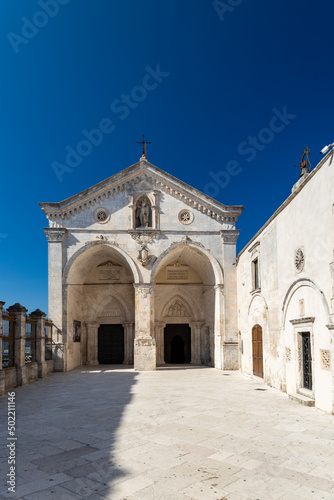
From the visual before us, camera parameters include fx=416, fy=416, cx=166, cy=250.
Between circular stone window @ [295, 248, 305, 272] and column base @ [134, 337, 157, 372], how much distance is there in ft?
37.4

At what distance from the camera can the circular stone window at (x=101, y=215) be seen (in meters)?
22.5

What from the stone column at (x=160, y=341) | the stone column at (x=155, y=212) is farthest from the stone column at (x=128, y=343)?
the stone column at (x=155, y=212)

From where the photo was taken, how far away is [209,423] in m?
8.90

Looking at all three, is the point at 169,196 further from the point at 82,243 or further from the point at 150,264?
the point at 82,243

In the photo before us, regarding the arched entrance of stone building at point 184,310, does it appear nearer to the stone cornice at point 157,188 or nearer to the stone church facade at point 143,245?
the stone church facade at point 143,245

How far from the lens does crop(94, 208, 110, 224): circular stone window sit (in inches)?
887

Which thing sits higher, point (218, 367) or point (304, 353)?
point (304, 353)

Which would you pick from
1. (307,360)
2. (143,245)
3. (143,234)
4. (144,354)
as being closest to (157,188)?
(143,234)

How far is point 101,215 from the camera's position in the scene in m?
22.6

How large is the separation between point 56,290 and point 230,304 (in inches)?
→ 362

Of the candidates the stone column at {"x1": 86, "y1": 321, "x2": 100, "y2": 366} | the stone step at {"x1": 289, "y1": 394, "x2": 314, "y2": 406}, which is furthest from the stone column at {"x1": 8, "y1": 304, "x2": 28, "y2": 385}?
the stone step at {"x1": 289, "y1": 394, "x2": 314, "y2": 406}

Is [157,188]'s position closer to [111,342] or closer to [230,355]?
[230,355]

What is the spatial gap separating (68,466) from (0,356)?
8700 mm

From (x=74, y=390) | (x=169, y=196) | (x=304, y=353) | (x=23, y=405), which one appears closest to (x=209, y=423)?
(x=304, y=353)
